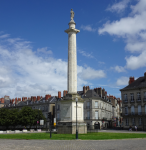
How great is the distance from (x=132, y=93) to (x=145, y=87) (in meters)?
3.83

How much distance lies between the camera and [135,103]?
171 feet

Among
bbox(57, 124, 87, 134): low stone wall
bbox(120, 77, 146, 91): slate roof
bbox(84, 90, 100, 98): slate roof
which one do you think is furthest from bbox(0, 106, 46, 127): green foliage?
bbox(57, 124, 87, 134): low stone wall

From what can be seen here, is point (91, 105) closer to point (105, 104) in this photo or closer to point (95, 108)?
point (95, 108)

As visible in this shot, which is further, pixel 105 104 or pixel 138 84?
pixel 105 104

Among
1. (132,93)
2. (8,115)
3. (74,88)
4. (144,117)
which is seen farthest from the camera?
(8,115)

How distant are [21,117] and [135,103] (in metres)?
32.1

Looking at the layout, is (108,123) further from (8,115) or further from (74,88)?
(74,88)

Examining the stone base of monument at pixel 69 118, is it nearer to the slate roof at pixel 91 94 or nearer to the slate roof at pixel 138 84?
the slate roof at pixel 138 84

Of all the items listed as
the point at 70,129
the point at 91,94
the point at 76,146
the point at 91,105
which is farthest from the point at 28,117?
the point at 76,146

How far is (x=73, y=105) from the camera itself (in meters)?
25.7

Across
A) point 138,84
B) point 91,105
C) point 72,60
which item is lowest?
point 91,105

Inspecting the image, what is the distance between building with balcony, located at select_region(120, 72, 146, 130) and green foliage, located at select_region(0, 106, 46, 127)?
24467mm

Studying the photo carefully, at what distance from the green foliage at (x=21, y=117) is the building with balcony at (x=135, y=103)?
80.3 feet

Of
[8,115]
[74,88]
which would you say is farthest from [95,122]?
[74,88]
